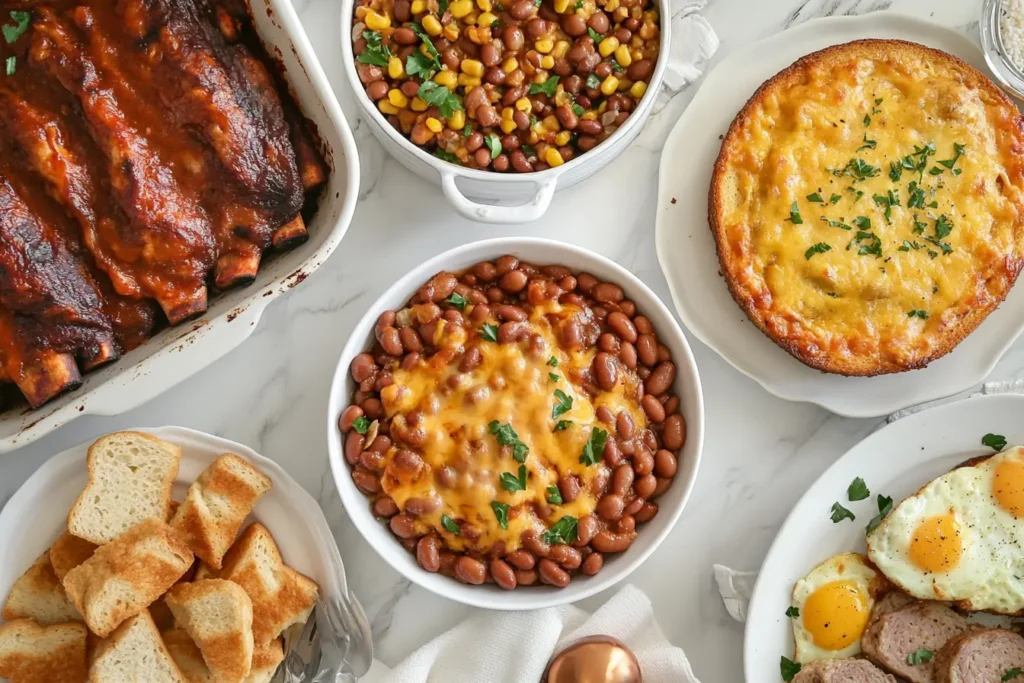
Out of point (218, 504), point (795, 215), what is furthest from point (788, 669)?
point (218, 504)

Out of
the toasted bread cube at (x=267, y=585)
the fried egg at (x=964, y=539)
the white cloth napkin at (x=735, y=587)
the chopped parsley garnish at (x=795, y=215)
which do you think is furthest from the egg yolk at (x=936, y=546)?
the toasted bread cube at (x=267, y=585)

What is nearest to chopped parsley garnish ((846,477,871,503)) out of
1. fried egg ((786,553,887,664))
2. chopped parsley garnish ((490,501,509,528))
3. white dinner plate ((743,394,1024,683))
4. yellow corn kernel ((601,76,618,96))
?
white dinner plate ((743,394,1024,683))

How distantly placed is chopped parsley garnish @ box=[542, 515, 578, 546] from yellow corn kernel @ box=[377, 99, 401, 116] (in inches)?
59.2

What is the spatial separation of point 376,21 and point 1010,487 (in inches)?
110

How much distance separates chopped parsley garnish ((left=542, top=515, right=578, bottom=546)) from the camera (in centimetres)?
296

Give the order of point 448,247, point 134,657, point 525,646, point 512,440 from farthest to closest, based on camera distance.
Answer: point 448,247 → point 525,646 → point 134,657 → point 512,440

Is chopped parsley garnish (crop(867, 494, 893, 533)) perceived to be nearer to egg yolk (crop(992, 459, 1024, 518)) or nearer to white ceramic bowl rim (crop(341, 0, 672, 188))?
egg yolk (crop(992, 459, 1024, 518))

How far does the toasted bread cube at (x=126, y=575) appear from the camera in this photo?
3014 mm

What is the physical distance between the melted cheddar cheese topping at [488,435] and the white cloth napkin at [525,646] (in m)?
0.46

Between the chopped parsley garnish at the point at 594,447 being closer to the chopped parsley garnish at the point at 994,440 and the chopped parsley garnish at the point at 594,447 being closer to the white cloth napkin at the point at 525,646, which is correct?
the white cloth napkin at the point at 525,646

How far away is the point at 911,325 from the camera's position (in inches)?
127

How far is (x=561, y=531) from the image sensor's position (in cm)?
297

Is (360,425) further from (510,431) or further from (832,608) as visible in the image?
(832,608)

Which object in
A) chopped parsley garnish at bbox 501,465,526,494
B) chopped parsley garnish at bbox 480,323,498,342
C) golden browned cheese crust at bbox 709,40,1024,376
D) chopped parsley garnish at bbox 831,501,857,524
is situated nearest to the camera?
chopped parsley garnish at bbox 501,465,526,494
